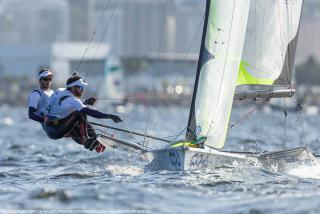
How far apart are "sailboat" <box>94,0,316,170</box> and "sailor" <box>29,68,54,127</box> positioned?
3.54 feet

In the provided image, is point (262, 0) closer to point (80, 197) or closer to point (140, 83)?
point (80, 197)

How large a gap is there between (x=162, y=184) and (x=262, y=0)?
518 centimetres

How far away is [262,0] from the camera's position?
682 inches

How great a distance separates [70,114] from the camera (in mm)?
14875

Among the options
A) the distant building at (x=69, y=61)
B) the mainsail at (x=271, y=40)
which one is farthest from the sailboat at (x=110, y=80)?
the distant building at (x=69, y=61)

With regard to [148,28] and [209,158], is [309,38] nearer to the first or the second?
[148,28]

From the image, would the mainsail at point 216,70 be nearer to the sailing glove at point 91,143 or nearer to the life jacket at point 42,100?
the sailing glove at point 91,143

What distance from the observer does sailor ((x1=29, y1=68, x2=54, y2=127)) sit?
15586 millimetres

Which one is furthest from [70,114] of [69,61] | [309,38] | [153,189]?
[309,38]

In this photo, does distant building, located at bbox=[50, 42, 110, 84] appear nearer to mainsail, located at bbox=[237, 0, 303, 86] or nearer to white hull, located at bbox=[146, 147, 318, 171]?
mainsail, located at bbox=[237, 0, 303, 86]

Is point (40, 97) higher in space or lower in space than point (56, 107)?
higher

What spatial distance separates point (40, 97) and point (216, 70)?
2.72 m

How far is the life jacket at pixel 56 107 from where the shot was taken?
584 inches

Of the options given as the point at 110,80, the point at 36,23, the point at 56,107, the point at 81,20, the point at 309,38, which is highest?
the point at 36,23
